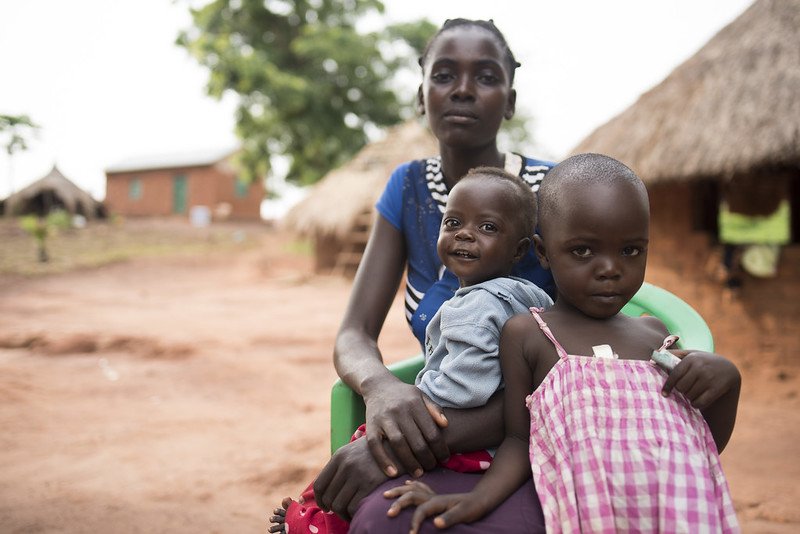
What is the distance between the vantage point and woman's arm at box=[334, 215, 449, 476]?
1.28 m

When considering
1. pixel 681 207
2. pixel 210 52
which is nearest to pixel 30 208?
pixel 210 52

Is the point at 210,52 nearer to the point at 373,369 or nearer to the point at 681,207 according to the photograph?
the point at 681,207

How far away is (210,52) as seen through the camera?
1652 cm

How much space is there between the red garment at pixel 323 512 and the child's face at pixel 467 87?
85cm

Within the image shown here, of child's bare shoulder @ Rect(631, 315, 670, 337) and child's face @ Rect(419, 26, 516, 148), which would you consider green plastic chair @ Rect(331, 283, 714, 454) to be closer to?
child's bare shoulder @ Rect(631, 315, 670, 337)

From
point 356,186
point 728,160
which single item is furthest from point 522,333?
point 356,186

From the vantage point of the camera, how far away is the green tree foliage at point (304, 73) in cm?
1631

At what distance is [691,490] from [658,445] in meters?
0.09

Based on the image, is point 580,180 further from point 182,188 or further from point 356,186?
point 182,188

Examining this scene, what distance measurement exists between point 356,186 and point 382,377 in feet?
37.5

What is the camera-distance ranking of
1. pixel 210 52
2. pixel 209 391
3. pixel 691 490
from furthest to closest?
pixel 210 52
pixel 209 391
pixel 691 490

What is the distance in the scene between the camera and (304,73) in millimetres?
17344

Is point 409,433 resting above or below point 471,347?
below

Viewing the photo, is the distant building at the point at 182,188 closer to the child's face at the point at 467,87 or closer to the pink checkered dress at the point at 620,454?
the child's face at the point at 467,87
